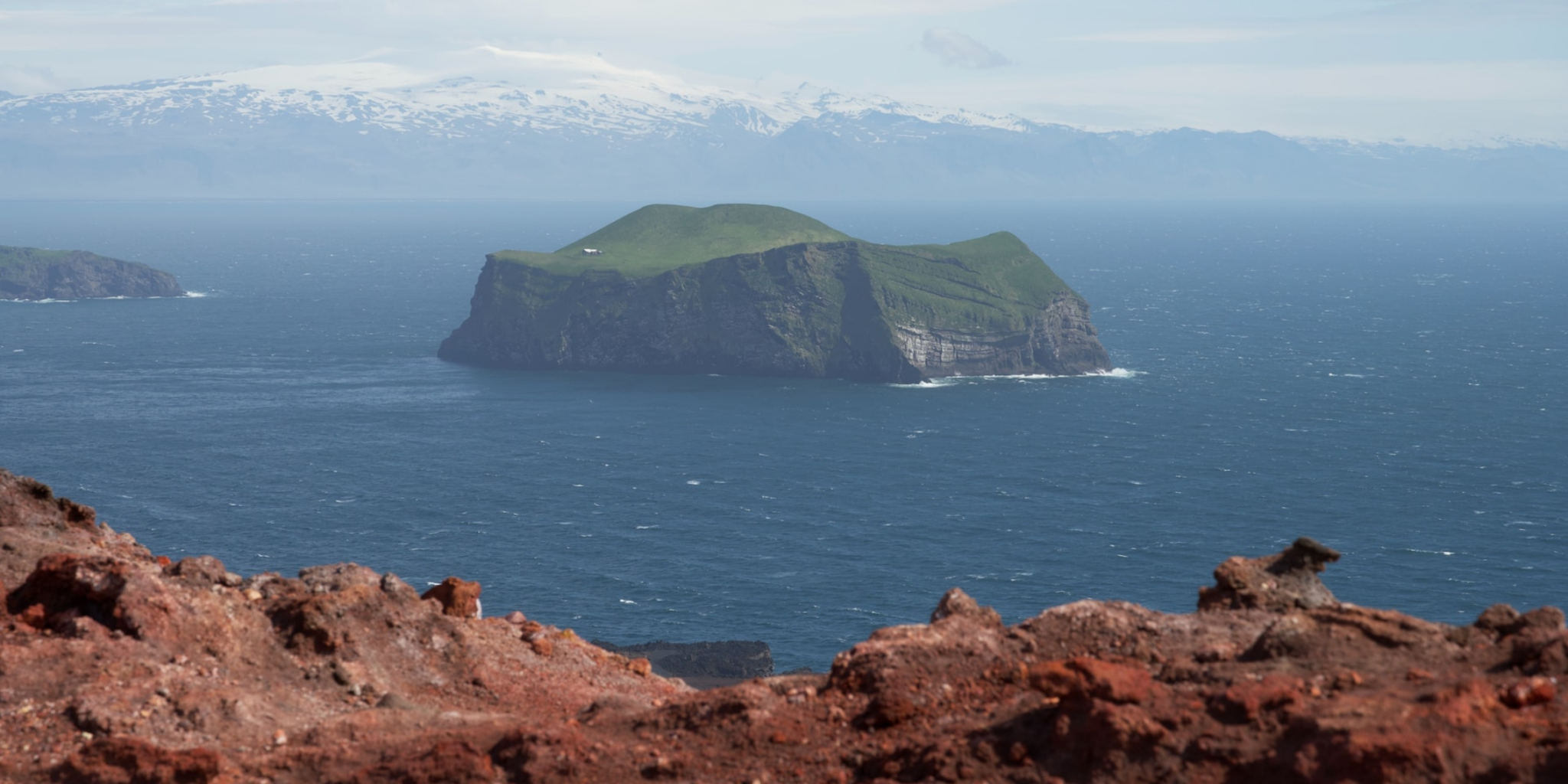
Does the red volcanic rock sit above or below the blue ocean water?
above

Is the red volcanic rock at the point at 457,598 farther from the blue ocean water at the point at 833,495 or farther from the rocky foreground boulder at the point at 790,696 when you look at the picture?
the blue ocean water at the point at 833,495

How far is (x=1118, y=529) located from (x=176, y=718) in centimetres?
10912

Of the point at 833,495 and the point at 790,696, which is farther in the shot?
the point at 833,495

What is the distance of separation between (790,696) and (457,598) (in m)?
14.4

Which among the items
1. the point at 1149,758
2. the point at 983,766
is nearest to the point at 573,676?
the point at 983,766

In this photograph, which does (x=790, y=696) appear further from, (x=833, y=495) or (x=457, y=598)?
(x=833, y=495)

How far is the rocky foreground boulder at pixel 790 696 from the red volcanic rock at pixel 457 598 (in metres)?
1.23

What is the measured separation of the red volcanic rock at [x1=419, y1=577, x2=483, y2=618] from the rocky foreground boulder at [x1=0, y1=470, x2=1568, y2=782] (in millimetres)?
1231

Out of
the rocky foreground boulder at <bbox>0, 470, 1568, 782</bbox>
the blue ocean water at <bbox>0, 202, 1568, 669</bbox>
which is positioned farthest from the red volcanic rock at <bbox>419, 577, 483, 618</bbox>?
the blue ocean water at <bbox>0, 202, 1568, 669</bbox>

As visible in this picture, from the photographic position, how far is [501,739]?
26062 mm

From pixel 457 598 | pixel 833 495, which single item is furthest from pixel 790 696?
pixel 833 495

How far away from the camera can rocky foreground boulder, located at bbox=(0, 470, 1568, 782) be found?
2125cm

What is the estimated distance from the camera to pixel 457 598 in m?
38.8

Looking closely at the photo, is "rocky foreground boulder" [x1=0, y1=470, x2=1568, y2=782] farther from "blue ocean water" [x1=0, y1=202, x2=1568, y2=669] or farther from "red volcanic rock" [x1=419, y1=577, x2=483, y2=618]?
"blue ocean water" [x1=0, y1=202, x2=1568, y2=669]
